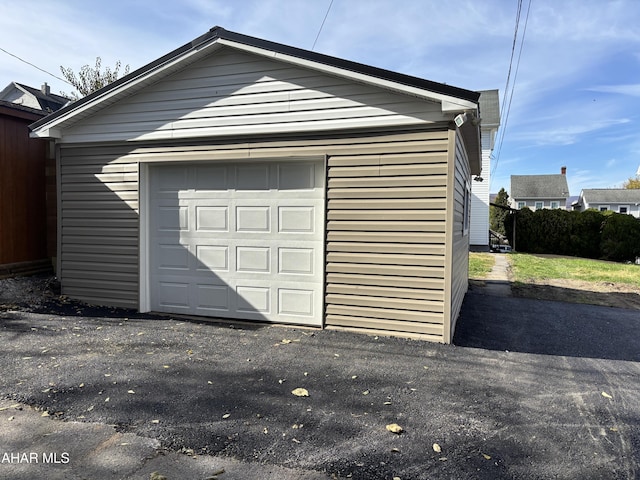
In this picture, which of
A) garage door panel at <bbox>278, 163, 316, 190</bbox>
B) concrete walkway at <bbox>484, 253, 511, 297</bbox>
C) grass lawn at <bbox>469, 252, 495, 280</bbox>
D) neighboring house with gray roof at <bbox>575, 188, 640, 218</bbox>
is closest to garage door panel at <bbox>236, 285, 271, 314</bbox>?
garage door panel at <bbox>278, 163, 316, 190</bbox>

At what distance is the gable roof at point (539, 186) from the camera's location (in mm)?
41625

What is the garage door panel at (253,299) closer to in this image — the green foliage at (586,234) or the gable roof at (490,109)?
the gable roof at (490,109)

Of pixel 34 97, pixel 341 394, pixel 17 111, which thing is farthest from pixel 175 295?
pixel 34 97

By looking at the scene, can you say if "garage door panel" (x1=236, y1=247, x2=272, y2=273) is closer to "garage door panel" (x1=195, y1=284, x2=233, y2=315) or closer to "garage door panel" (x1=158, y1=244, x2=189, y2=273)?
"garage door panel" (x1=195, y1=284, x2=233, y2=315)

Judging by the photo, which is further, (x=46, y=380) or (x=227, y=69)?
(x=227, y=69)

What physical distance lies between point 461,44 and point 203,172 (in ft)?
28.5

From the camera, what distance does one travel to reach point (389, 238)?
5.03 m

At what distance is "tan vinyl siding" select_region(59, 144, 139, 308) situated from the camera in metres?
6.11

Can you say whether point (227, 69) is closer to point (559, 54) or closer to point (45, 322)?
point (45, 322)

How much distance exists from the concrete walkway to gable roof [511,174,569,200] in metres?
31.6

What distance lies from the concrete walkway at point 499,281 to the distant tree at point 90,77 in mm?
16761

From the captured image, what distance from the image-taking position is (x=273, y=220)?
5.58 metres

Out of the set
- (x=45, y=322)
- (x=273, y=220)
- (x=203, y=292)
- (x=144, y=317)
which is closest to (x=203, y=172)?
(x=273, y=220)

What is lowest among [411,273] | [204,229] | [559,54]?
[411,273]
